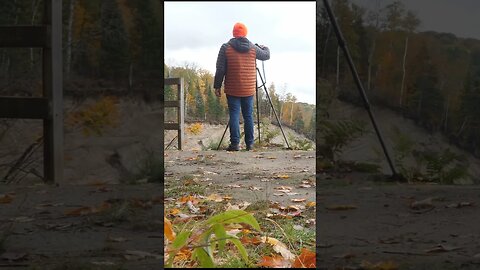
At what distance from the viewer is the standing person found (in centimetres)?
263

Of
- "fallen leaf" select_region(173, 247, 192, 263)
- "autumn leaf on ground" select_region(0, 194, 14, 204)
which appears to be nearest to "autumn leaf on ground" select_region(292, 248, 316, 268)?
"fallen leaf" select_region(173, 247, 192, 263)

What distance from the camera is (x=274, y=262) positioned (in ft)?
7.79

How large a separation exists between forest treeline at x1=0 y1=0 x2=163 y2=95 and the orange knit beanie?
1.81 feet

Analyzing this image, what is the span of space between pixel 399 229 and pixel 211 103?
104 centimetres

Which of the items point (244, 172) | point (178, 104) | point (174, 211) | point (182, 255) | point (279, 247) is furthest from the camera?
point (244, 172)

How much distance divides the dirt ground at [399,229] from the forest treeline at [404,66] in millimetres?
254

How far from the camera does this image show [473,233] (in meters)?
2.18

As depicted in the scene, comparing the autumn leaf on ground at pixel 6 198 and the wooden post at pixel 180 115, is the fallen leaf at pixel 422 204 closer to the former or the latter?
the wooden post at pixel 180 115

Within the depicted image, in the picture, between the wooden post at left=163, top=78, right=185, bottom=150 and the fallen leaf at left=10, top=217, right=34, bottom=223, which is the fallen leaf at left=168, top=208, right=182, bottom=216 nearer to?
the wooden post at left=163, top=78, right=185, bottom=150

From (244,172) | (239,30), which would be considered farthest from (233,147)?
(239,30)

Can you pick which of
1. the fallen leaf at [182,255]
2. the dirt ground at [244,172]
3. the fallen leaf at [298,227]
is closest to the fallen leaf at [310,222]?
the fallen leaf at [298,227]

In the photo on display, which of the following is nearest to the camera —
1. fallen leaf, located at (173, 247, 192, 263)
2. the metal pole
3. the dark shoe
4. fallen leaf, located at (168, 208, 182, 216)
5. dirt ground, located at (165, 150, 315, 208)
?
the metal pole

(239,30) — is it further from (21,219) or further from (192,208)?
A: (21,219)

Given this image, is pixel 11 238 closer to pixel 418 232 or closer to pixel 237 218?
pixel 237 218
